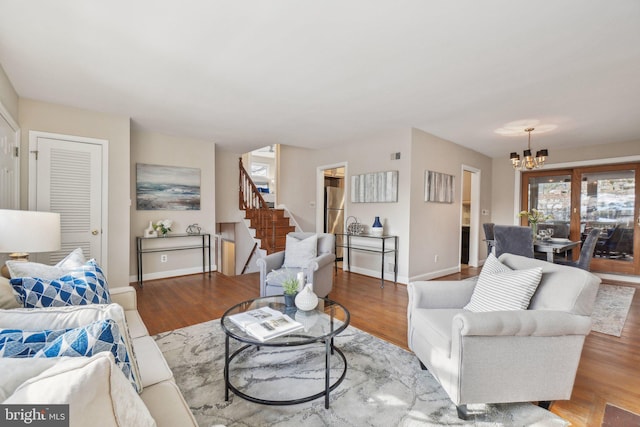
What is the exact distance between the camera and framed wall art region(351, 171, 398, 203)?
4.75 meters

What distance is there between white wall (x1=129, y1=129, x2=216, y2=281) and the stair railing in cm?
102

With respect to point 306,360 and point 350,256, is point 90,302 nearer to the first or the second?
point 306,360

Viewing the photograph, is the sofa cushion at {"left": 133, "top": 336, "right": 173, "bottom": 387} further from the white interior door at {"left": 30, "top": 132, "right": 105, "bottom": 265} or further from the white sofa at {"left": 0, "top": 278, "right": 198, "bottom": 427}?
the white interior door at {"left": 30, "top": 132, "right": 105, "bottom": 265}

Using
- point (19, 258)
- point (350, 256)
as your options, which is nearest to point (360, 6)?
point (19, 258)

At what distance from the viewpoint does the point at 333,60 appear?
8.06 ft

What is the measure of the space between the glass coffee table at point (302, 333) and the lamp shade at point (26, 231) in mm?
1731

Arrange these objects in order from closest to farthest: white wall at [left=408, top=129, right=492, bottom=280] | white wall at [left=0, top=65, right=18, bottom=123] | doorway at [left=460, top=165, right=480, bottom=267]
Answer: white wall at [left=0, top=65, right=18, bottom=123] → white wall at [left=408, top=129, right=492, bottom=280] → doorway at [left=460, top=165, right=480, bottom=267]

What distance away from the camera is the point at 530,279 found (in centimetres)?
183

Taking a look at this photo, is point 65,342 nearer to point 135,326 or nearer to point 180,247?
point 135,326

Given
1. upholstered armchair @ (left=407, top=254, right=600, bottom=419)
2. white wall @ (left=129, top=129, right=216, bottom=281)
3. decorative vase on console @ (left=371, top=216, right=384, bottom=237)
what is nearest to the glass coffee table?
upholstered armchair @ (left=407, top=254, right=600, bottom=419)

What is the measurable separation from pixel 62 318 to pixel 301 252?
2800 mm

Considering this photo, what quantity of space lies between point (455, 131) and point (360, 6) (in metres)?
3.31

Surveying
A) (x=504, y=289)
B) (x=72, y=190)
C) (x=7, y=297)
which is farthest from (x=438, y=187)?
(x=72, y=190)

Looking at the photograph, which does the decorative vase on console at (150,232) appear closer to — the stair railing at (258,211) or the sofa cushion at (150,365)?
the stair railing at (258,211)
